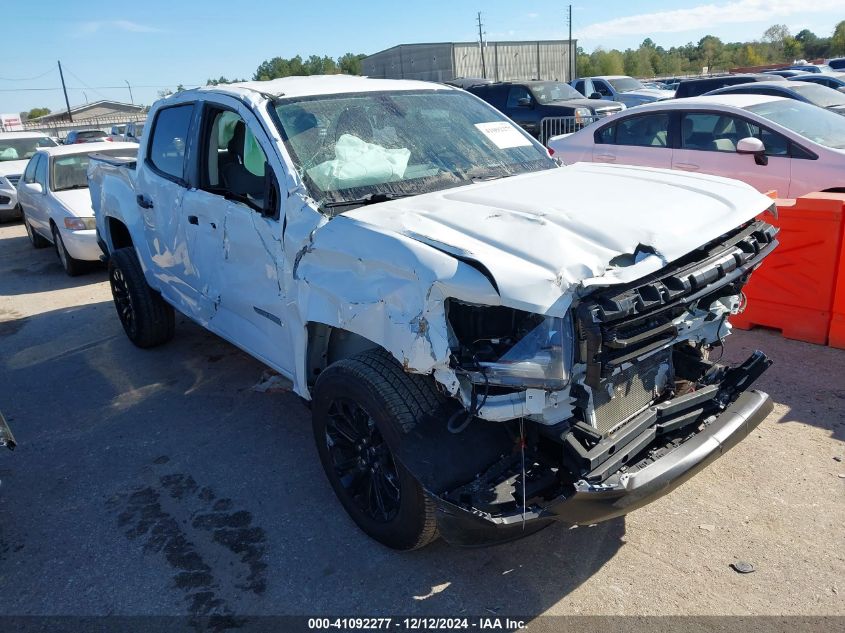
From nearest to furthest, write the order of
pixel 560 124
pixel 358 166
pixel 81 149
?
pixel 358 166
pixel 81 149
pixel 560 124

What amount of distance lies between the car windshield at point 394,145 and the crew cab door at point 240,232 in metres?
0.24

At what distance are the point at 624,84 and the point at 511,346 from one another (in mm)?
27650

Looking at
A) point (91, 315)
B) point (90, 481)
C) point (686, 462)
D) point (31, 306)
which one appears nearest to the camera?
point (686, 462)

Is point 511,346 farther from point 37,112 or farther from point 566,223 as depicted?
point 37,112

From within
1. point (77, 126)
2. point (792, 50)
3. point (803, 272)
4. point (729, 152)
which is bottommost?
point (803, 272)

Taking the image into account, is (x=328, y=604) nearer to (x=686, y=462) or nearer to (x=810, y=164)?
(x=686, y=462)

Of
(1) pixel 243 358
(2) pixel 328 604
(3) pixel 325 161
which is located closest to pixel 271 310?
(3) pixel 325 161

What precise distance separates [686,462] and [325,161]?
7.50 feet

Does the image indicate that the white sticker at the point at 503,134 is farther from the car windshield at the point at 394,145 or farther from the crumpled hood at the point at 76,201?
the crumpled hood at the point at 76,201

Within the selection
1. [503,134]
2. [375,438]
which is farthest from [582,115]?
[375,438]

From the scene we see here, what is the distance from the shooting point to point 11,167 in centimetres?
1507

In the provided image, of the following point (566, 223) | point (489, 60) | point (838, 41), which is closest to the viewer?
point (566, 223)

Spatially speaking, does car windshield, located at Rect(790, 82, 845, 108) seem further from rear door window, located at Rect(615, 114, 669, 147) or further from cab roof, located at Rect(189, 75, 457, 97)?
cab roof, located at Rect(189, 75, 457, 97)

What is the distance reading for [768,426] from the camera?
4.14 m
